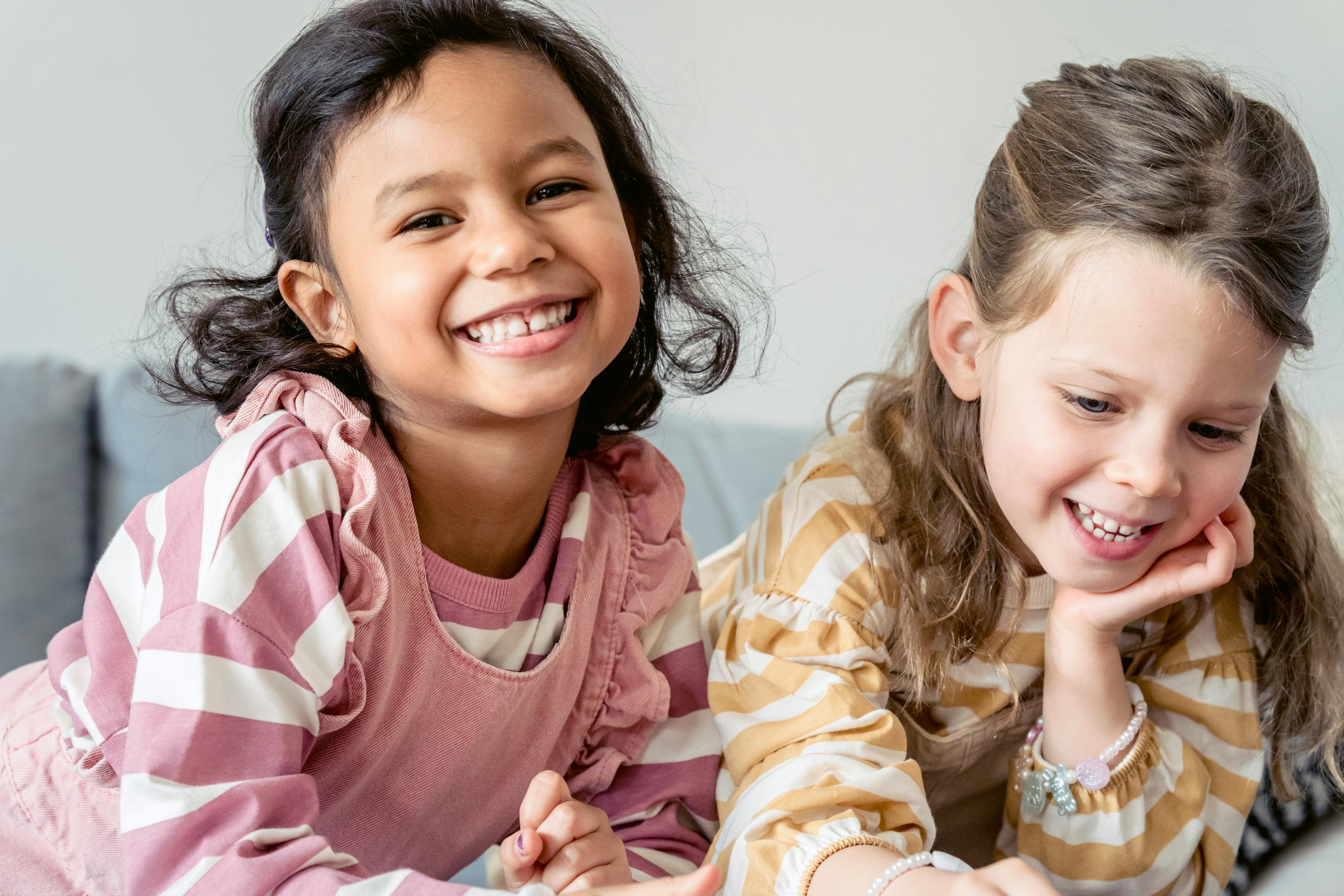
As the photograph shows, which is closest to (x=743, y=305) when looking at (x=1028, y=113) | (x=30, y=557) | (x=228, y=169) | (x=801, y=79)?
(x=1028, y=113)

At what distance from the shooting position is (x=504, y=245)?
77 cm

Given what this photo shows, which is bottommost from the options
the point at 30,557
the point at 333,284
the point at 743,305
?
the point at 30,557

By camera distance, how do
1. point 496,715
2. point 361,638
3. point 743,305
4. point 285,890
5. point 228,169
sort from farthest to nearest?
point 228,169 < point 743,305 < point 496,715 < point 361,638 < point 285,890

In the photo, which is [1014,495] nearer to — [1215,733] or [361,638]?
[1215,733]

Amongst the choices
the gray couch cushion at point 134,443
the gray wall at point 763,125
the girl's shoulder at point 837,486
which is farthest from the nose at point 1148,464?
the gray couch cushion at point 134,443

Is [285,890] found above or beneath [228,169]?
beneath

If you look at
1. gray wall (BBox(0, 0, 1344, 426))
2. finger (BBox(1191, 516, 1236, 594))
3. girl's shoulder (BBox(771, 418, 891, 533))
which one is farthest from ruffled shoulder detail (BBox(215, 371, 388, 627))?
gray wall (BBox(0, 0, 1344, 426))

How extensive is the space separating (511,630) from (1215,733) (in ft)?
1.87

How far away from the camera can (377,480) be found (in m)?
0.81

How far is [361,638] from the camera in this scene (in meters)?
0.78

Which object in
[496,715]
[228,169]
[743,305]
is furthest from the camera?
[228,169]

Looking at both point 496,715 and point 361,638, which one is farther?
point 496,715

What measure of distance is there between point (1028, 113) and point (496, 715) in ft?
1.95

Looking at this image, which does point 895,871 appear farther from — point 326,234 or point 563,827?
point 326,234
